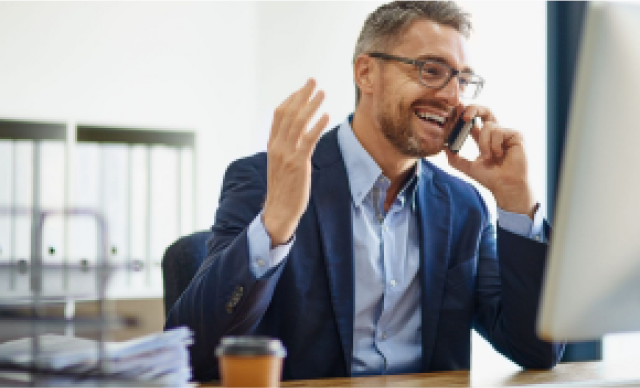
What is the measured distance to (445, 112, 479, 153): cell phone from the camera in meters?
1.61

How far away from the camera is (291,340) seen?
1400mm

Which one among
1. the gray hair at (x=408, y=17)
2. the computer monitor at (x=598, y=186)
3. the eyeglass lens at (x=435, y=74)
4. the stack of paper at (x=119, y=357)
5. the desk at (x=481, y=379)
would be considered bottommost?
the desk at (x=481, y=379)

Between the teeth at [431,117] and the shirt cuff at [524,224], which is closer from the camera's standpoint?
the shirt cuff at [524,224]

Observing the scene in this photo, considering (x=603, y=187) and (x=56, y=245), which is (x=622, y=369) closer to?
(x=603, y=187)

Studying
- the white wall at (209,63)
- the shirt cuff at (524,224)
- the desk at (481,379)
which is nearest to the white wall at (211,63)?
the white wall at (209,63)

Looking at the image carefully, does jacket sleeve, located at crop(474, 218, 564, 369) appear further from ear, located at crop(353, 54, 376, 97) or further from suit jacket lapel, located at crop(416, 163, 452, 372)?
ear, located at crop(353, 54, 376, 97)

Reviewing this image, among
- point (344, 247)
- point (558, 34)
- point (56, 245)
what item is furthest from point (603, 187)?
point (56, 245)

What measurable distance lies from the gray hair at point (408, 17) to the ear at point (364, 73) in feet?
0.11

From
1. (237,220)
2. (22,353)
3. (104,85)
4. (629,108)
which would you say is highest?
(104,85)

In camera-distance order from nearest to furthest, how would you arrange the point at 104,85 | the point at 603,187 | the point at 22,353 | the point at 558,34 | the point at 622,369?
1. the point at 603,187
2. the point at 22,353
3. the point at 622,369
4. the point at 558,34
5. the point at 104,85

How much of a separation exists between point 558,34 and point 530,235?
152 centimetres

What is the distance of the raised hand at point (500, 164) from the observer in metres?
1.39

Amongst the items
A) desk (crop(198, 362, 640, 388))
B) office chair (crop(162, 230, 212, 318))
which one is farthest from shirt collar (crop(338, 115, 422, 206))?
desk (crop(198, 362, 640, 388))

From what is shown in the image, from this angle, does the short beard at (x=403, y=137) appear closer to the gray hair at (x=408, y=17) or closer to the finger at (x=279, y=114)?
the gray hair at (x=408, y=17)
